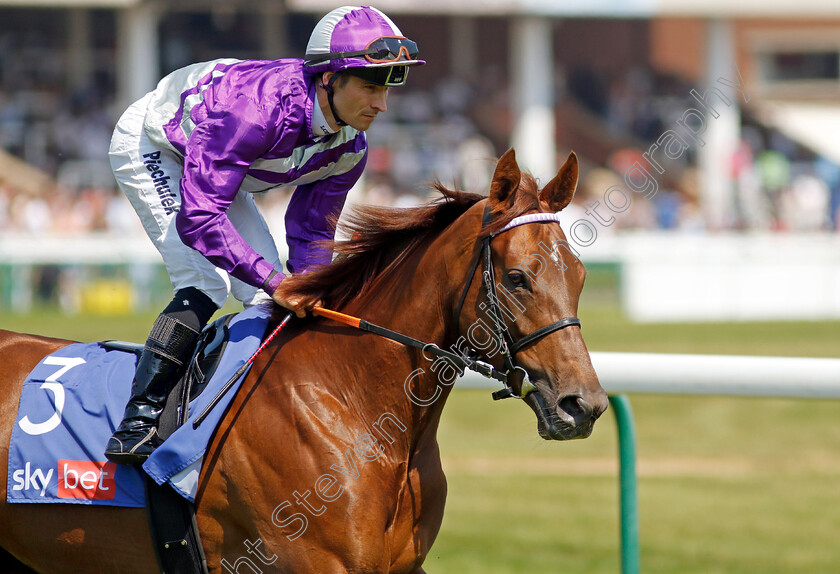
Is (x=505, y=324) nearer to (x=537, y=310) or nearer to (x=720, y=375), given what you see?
(x=537, y=310)

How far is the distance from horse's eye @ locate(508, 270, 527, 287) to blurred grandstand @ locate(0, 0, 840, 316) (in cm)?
1117

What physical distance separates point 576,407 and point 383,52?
1.12m

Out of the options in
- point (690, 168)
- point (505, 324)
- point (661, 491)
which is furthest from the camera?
point (690, 168)

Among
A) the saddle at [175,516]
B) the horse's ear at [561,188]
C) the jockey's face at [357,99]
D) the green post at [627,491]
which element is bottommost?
the green post at [627,491]

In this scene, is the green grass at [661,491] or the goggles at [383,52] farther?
the green grass at [661,491]

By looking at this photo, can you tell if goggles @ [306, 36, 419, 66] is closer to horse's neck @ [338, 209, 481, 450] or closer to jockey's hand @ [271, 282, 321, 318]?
horse's neck @ [338, 209, 481, 450]

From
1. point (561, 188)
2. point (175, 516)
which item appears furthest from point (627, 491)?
point (175, 516)

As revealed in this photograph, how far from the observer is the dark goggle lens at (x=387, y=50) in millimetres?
2975

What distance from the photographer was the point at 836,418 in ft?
30.3

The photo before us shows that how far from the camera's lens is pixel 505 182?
275cm

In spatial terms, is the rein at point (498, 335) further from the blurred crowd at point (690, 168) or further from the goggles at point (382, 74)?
the blurred crowd at point (690, 168)

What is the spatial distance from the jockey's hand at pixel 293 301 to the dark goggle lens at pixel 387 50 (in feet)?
2.21

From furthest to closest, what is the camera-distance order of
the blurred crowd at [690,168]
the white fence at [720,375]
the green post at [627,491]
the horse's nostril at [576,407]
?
the blurred crowd at [690,168] → the green post at [627,491] → the white fence at [720,375] → the horse's nostril at [576,407]

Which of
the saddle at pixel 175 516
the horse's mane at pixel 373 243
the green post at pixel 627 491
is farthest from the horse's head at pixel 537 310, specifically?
the green post at pixel 627 491
